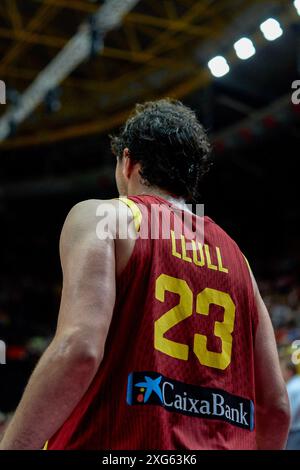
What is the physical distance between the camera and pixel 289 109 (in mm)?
10992

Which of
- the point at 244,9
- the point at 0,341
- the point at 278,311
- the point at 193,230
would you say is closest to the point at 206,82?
the point at 244,9

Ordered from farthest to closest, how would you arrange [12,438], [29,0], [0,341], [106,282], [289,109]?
1. [0,341]
2. [29,0]
3. [289,109]
4. [106,282]
5. [12,438]

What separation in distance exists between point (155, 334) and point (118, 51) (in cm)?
1193

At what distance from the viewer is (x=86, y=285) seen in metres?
1.57

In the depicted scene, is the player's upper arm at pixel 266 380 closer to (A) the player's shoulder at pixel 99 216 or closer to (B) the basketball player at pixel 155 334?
(B) the basketball player at pixel 155 334

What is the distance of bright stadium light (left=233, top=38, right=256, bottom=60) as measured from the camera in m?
10.2

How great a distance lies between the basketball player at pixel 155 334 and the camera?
4.88ft

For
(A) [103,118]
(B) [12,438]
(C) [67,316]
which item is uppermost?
(A) [103,118]

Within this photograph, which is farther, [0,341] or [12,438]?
[0,341]

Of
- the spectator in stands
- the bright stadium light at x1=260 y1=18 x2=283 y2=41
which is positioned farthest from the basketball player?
the bright stadium light at x1=260 y1=18 x2=283 y2=41

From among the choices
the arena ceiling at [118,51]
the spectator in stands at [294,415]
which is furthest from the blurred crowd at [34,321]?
the arena ceiling at [118,51]

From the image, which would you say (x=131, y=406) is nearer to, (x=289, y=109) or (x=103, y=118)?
(x=289, y=109)

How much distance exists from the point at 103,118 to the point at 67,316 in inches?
554

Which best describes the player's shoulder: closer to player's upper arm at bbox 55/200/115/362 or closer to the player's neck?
player's upper arm at bbox 55/200/115/362
